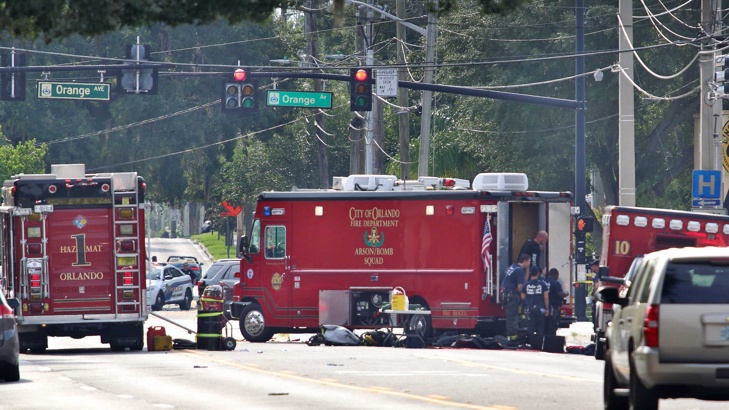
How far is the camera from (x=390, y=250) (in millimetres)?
28297

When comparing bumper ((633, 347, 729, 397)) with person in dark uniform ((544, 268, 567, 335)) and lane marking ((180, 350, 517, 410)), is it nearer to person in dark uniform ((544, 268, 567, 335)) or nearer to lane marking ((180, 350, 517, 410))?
lane marking ((180, 350, 517, 410))

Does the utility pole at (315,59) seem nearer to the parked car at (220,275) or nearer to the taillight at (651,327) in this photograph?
the parked car at (220,275)

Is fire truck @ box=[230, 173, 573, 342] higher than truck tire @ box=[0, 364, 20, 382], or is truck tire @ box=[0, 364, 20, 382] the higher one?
fire truck @ box=[230, 173, 573, 342]

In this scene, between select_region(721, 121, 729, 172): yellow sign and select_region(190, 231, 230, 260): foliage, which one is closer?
select_region(721, 121, 729, 172): yellow sign

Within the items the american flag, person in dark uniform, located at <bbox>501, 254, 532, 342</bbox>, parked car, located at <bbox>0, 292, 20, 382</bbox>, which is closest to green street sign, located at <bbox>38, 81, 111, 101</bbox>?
the american flag

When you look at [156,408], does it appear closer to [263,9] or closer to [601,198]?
[263,9]

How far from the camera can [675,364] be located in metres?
11.9

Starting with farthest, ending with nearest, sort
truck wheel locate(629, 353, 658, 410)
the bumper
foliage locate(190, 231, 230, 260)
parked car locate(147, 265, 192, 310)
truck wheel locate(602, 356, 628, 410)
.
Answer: foliage locate(190, 231, 230, 260)
parked car locate(147, 265, 192, 310)
truck wheel locate(602, 356, 628, 410)
truck wheel locate(629, 353, 658, 410)
the bumper

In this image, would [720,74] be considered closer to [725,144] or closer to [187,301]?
[725,144]

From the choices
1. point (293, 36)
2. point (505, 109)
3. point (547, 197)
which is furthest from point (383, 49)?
point (547, 197)

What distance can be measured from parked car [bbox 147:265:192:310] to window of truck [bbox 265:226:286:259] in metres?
18.5

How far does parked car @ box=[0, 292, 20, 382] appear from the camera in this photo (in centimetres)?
1908

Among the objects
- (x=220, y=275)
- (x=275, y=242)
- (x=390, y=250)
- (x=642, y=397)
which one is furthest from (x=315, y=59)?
(x=642, y=397)

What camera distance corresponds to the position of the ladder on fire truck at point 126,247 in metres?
26.1
